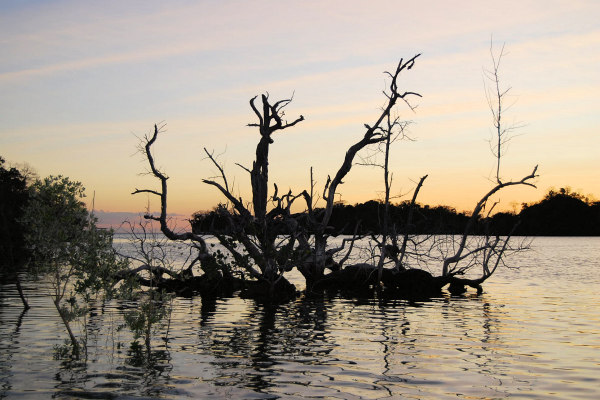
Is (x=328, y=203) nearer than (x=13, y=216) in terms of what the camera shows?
Yes

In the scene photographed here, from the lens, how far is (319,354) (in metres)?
16.4

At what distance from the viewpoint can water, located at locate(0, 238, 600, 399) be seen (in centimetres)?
1259

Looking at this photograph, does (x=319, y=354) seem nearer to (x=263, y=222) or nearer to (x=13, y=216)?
A: (x=263, y=222)

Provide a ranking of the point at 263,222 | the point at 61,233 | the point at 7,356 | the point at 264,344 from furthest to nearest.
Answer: the point at 263,222
the point at 264,344
the point at 7,356
the point at 61,233

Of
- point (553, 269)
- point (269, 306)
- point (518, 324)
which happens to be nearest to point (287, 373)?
point (518, 324)

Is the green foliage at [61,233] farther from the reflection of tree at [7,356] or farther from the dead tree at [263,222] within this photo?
the dead tree at [263,222]

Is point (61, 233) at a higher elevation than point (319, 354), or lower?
higher

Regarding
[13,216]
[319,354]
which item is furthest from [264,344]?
[13,216]

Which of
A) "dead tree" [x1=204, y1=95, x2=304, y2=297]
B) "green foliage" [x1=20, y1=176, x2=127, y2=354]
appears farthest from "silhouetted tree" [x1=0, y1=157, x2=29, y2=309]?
"green foliage" [x1=20, y1=176, x2=127, y2=354]

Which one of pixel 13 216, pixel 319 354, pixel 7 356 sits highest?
pixel 13 216

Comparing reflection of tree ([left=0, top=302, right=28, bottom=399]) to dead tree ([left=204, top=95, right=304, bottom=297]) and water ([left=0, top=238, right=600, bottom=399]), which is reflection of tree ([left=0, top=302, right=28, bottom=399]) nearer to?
water ([left=0, top=238, right=600, bottom=399])

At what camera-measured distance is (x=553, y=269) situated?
55.4 metres

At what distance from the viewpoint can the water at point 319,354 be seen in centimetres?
1259

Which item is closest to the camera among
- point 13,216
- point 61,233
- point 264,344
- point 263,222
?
point 61,233
